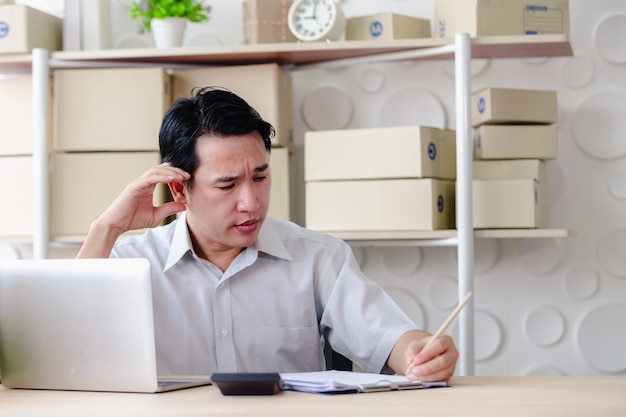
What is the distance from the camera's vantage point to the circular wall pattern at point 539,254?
3.08m

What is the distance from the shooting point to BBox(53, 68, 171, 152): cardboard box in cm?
287

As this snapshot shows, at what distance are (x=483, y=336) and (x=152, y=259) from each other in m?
1.47

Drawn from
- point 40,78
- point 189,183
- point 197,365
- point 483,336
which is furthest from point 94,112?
point 483,336

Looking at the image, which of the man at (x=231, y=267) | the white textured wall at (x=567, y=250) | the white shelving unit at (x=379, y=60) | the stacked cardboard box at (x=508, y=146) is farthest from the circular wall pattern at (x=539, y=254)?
the man at (x=231, y=267)

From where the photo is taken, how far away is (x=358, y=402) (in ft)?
4.32

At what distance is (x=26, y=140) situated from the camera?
9.61 ft

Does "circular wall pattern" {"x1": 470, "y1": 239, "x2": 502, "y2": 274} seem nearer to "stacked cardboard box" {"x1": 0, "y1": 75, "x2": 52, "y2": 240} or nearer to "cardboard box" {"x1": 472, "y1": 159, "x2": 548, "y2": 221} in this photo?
"cardboard box" {"x1": 472, "y1": 159, "x2": 548, "y2": 221}

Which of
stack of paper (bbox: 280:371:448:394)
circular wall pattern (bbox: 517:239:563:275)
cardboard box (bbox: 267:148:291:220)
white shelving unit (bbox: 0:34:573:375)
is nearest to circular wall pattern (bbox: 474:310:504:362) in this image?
circular wall pattern (bbox: 517:239:563:275)

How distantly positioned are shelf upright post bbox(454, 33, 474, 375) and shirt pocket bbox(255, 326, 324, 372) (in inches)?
32.6

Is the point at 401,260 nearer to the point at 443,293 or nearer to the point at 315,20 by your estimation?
the point at 443,293

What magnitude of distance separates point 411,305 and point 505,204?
579mm

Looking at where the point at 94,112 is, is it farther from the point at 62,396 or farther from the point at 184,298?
the point at 62,396

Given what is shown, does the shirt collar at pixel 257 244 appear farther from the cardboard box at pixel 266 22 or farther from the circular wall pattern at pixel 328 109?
the circular wall pattern at pixel 328 109

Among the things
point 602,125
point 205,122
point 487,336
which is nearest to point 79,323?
point 205,122
